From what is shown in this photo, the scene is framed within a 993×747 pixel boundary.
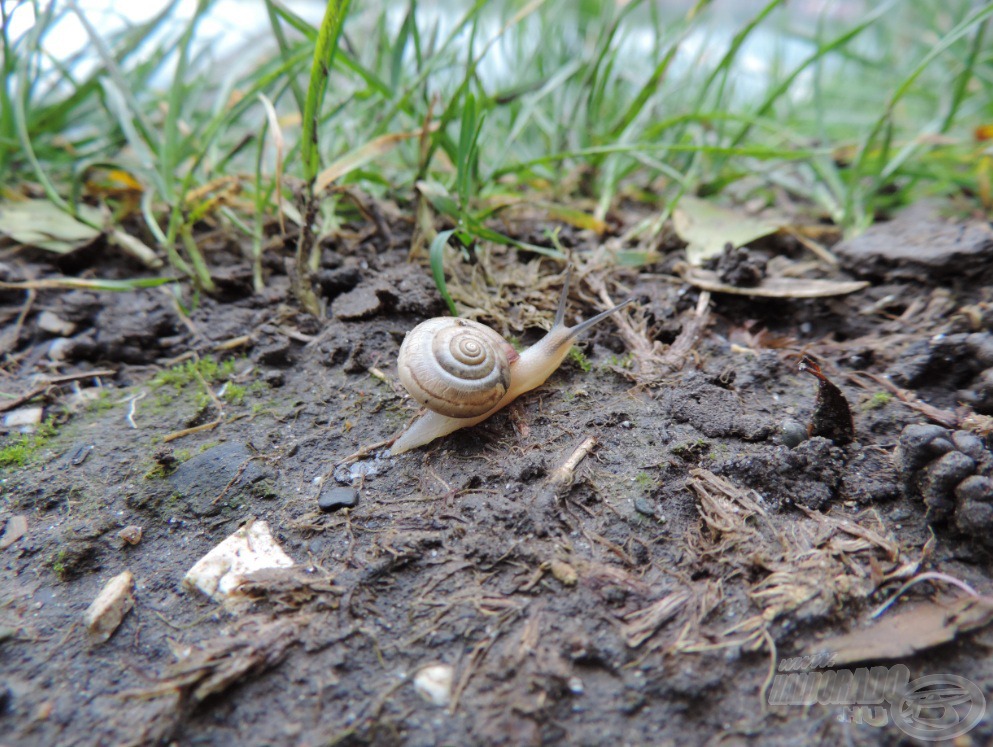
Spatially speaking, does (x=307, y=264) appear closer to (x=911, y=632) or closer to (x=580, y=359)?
(x=580, y=359)

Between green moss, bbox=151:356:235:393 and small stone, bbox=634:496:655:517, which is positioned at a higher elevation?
green moss, bbox=151:356:235:393

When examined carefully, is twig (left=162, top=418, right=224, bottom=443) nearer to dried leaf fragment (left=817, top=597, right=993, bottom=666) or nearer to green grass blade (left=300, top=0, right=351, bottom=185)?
green grass blade (left=300, top=0, right=351, bottom=185)

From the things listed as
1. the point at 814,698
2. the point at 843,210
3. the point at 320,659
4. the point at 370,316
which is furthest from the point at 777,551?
the point at 843,210

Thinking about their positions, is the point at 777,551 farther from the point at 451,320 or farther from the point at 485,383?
the point at 451,320

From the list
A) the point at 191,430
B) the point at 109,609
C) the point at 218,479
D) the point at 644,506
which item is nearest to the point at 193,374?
the point at 191,430

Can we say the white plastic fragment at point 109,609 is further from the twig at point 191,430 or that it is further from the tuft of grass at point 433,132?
the tuft of grass at point 433,132

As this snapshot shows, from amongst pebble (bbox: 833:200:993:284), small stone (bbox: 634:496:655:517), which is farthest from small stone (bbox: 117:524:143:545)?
pebble (bbox: 833:200:993:284)
